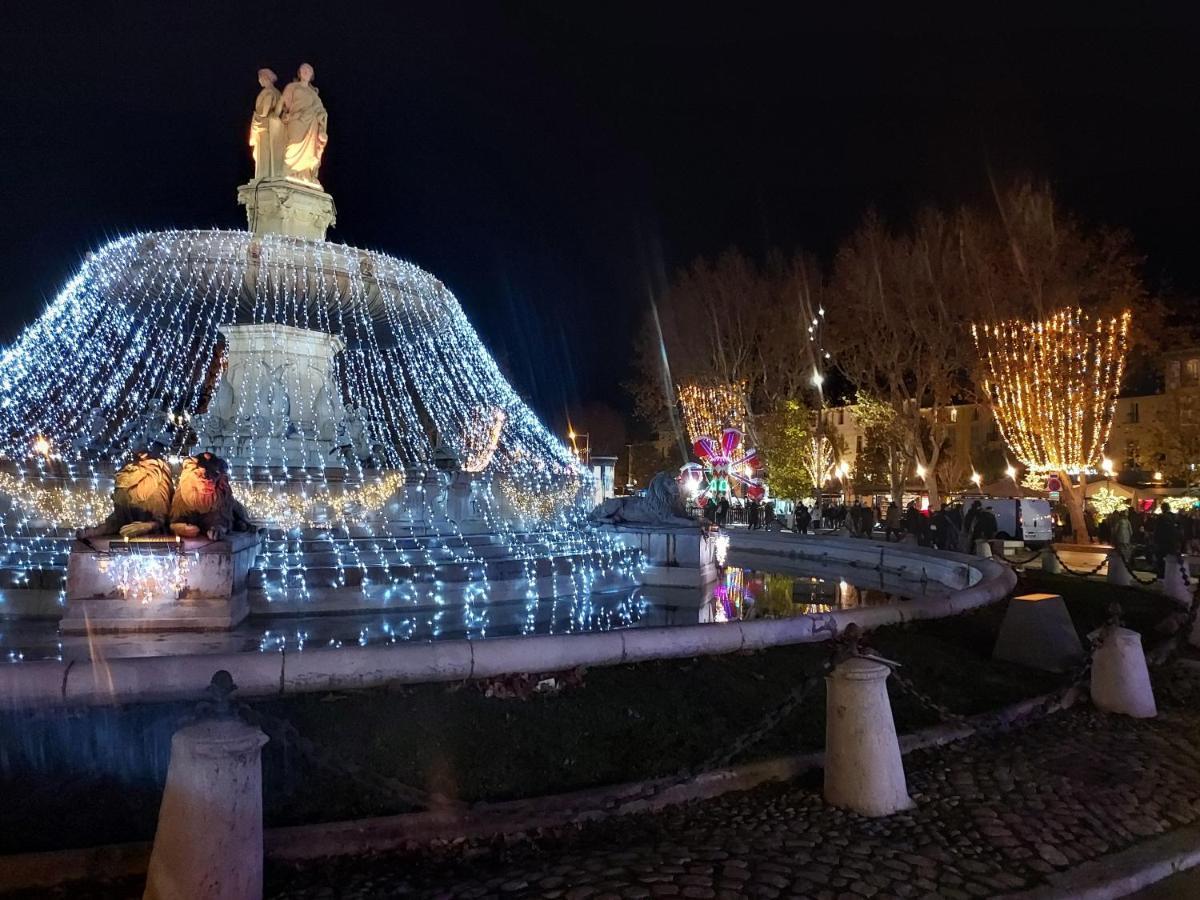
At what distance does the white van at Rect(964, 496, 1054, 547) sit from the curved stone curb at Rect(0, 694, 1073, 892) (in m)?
28.7

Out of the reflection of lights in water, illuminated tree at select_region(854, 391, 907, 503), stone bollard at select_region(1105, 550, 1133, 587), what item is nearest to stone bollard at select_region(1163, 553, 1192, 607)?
stone bollard at select_region(1105, 550, 1133, 587)

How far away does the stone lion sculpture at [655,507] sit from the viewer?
49.4 feet

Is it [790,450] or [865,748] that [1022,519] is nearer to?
[790,450]

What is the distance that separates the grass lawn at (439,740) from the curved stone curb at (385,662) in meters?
0.10

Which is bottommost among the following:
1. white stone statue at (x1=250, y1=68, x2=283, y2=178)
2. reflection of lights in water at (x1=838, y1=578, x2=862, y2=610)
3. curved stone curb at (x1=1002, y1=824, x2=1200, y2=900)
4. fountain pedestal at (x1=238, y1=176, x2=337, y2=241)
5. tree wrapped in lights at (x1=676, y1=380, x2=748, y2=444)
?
curved stone curb at (x1=1002, y1=824, x2=1200, y2=900)

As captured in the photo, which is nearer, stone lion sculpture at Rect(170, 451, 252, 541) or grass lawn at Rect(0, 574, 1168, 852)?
grass lawn at Rect(0, 574, 1168, 852)

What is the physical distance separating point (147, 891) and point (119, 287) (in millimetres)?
15860

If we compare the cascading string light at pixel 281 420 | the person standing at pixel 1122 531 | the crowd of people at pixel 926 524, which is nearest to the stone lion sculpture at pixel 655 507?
the cascading string light at pixel 281 420

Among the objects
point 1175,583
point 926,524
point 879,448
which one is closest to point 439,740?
point 1175,583

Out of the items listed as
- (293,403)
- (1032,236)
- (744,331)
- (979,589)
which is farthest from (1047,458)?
(293,403)

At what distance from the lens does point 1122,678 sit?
7.73m

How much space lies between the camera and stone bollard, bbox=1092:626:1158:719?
7.69 metres

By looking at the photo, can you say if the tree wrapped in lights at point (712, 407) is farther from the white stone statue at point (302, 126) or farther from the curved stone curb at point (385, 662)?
the curved stone curb at point (385, 662)

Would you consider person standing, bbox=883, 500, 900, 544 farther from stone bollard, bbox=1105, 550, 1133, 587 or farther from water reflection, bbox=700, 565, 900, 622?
water reflection, bbox=700, 565, 900, 622
